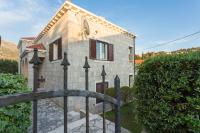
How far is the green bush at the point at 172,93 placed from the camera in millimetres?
4199

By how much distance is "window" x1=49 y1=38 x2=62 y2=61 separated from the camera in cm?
1106

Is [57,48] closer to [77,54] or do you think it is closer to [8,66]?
[77,54]

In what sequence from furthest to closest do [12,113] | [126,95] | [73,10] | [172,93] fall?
[126,95] → [73,10] → [172,93] → [12,113]

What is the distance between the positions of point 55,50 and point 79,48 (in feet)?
7.35

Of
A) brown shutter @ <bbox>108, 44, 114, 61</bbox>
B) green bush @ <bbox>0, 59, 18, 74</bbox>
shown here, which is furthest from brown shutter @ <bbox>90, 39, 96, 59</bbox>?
green bush @ <bbox>0, 59, 18, 74</bbox>

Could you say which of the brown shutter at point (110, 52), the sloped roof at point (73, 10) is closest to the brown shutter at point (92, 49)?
the sloped roof at point (73, 10)

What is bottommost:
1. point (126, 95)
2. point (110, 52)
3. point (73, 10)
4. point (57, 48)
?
point (126, 95)

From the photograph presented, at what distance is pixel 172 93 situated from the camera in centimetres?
441

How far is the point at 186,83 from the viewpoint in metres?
4.28

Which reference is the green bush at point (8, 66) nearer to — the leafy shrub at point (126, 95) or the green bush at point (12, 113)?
the leafy shrub at point (126, 95)

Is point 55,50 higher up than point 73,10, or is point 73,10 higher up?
point 73,10

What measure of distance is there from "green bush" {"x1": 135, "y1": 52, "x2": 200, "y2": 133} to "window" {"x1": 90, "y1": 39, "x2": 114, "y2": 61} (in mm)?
6751

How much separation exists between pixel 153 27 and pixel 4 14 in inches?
515

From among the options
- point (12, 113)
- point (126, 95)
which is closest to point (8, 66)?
point (126, 95)
